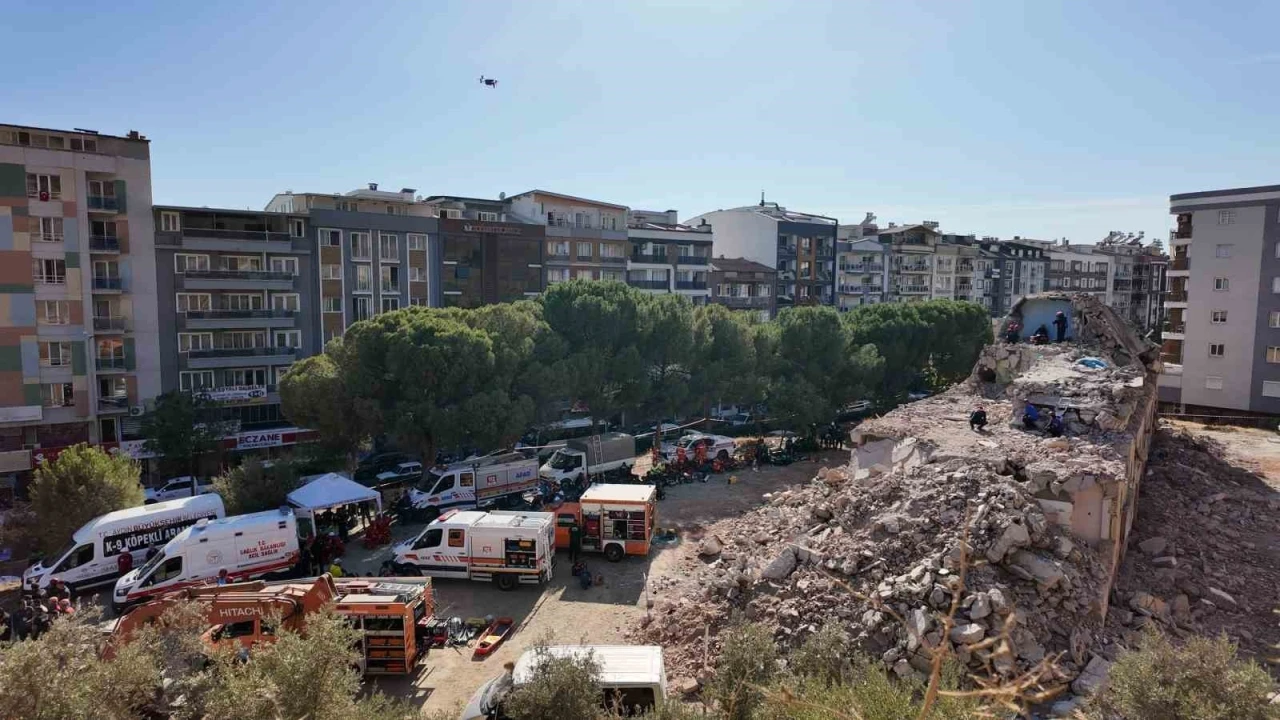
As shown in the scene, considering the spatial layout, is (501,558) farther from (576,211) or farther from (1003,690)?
(576,211)

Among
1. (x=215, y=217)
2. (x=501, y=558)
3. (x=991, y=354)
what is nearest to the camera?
(x=501, y=558)

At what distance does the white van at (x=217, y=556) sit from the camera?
752 inches

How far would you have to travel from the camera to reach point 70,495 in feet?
73.2

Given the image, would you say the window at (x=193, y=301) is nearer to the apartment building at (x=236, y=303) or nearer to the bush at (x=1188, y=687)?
the apartment building at (x=236, y=303)

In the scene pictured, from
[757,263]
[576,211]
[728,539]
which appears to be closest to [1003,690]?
[728,539]

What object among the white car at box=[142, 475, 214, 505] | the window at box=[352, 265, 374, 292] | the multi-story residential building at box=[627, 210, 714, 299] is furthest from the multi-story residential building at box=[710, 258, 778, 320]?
the white car at box=[142, 475, 214, 505]

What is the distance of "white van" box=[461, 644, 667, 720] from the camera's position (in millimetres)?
12141

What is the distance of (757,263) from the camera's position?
2682 inches

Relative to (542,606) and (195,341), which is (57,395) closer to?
(195,341)

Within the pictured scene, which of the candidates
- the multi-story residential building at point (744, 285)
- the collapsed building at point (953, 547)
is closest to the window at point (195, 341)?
the collapsed building at point (953, 547)

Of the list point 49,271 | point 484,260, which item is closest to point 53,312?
point 49,271

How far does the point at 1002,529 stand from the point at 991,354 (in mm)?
14096

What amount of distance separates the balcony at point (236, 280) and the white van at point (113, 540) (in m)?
20.3

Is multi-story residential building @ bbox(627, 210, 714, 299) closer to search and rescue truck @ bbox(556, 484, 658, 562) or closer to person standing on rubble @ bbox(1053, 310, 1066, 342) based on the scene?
person standing on rubble @ bbox(1053, 310, 1066, 342)
